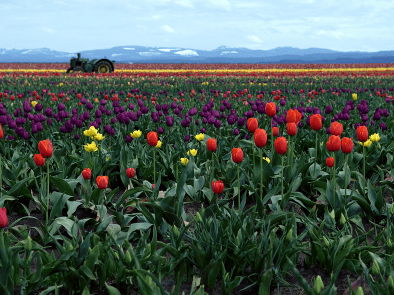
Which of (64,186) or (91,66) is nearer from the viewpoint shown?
(64,186)

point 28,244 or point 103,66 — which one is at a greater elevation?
point 103,66

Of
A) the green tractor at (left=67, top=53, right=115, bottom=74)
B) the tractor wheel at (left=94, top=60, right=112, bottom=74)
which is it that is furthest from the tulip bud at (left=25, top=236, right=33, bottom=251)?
the tractor wheel at (left=94, top=60, right=112, bottom=74)

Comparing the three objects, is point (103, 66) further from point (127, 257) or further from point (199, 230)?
point (127, 257)

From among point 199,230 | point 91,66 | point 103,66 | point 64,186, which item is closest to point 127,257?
point 199,230

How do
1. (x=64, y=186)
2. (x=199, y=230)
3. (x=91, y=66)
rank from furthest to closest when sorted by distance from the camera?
A: (x=91, y=66) → (x=64, y=186) → (x=199, y=230)

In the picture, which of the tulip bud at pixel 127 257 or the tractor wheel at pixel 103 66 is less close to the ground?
the tractor wheel at pixel 103 66

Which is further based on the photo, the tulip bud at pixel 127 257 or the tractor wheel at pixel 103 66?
the tractor wheel at pixel 103 66

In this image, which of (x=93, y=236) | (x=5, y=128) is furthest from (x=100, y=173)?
(x=5, y=128)

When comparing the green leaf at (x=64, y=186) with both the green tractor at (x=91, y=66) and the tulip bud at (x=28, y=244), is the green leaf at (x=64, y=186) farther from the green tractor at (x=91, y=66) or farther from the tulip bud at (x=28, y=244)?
the green tractor at (x=91, y=66)

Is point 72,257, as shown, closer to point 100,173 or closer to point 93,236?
point 93,236

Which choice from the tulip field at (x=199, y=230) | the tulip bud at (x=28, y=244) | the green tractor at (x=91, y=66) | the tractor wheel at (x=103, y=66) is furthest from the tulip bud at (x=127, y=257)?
the tractor wheel at (x=103, y=66)

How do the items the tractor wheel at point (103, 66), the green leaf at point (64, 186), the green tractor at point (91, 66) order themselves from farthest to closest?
1. the tractor wheel at point (103, 66)
2. the green tractor at point (91, 66)
3. the green leaf at point (64, 186)

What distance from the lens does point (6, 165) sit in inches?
144

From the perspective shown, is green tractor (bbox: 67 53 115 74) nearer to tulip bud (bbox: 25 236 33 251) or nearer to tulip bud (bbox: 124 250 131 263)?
tulip bud (bbox: 25 236 33 251)
